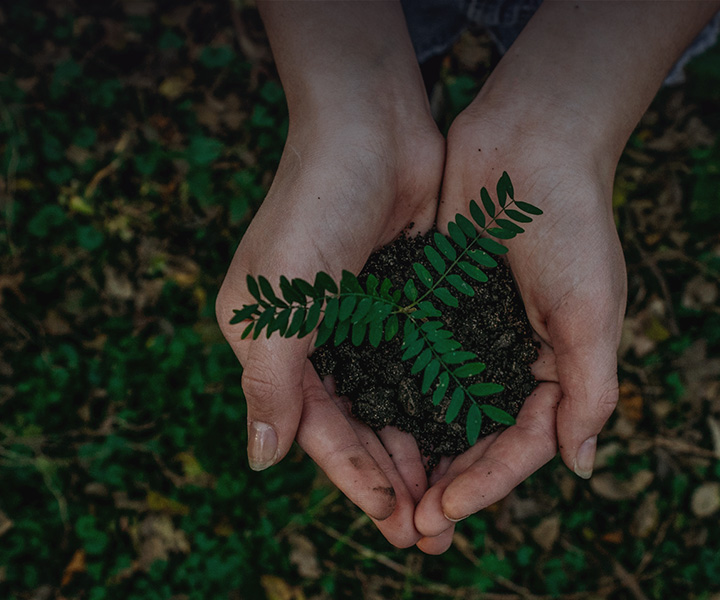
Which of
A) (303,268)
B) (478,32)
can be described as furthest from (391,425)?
(478,32)

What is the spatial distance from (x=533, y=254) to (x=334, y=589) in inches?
88.5

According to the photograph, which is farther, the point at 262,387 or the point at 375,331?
the point at 262,387

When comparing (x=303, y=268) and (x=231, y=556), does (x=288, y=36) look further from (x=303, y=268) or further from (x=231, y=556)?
(x=231, y=556)

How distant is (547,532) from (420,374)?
1.70 m

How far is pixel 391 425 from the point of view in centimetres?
252

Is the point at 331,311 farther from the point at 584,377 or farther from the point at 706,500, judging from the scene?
the point at 706,500

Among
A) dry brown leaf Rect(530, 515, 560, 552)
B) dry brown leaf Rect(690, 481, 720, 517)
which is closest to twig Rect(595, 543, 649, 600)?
dry brown leaf Rect(530, 515, 560, 552)

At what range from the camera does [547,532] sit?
3473mm

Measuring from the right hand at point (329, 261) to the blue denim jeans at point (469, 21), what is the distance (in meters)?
0.85

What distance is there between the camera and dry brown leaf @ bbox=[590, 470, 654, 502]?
3496 millimetres

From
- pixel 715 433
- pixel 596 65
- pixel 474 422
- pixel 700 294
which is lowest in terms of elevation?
pixel 715 433

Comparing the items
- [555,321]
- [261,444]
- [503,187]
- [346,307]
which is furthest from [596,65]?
[261,444]

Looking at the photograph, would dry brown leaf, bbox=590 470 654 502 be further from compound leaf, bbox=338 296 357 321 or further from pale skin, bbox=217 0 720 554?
compound leaf, bbox=338 296 357 321

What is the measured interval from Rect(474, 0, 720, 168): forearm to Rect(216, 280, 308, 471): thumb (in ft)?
4.75
